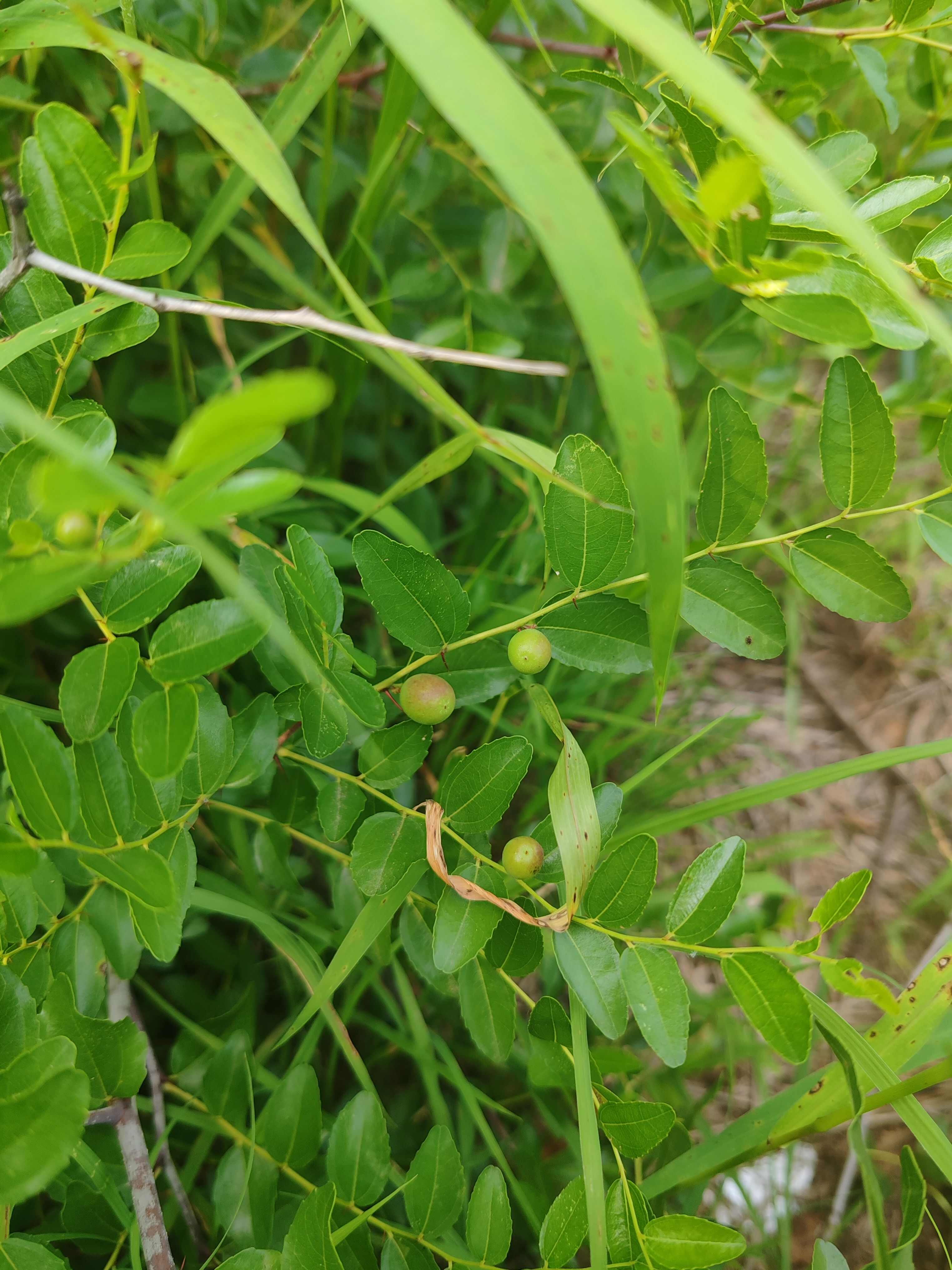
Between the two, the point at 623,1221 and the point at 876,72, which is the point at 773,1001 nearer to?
the point at 623,1221

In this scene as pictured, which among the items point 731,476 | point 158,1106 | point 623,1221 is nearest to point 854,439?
point 731,476

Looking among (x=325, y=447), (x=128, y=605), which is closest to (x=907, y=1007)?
(x=128, y=605)

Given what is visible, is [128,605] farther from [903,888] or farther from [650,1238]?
[903,888]

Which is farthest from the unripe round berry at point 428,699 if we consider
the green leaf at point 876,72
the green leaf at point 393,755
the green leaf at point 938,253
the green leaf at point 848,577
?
the green leaf at point 876,72

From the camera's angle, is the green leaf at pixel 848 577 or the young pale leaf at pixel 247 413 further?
the green leaf at pixel 848 577

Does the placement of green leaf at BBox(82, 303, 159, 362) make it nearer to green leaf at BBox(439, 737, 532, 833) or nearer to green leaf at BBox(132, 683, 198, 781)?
green leaf at BBox(132, 683, 198, 781)

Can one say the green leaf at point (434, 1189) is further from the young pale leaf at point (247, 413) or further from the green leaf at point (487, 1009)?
the young pale leaf at point (247, 413)

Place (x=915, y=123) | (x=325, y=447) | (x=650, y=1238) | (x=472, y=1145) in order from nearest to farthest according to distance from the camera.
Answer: (x=650, y=1238) → (x=472, y=1145) → (x=325, y=447) → (x=915, y=123)
